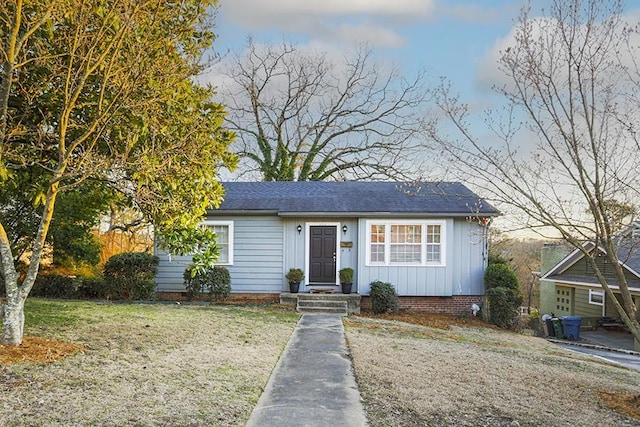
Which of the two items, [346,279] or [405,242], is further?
[405,242]

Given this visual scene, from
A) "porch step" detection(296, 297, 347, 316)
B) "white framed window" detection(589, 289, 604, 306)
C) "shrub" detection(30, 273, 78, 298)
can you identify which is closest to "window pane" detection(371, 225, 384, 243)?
"porch step" detection(296, 297, 347, 316)

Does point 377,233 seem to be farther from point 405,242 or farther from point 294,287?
point 294,287

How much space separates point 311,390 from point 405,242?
9.74 meters

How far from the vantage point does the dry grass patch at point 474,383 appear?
5.35 m

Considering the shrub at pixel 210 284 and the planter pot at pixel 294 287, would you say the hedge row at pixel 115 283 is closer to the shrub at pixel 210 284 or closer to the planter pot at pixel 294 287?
the shrub at pixel 210 284

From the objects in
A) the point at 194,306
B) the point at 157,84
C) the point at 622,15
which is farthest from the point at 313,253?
the point at 622,15

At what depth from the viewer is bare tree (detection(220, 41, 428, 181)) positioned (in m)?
30.2

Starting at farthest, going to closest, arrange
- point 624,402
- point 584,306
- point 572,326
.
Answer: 1. point 584,306
2. point 572,326
3. point 624,402

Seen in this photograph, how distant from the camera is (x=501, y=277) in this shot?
47.9 ft

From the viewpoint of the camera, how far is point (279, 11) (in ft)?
44.6

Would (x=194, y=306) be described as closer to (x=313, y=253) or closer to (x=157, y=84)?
(x=313, y=253)

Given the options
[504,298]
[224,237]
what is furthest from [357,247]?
[504,298]

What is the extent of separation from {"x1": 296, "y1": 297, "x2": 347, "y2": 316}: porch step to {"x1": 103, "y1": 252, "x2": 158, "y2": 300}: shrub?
4319mm

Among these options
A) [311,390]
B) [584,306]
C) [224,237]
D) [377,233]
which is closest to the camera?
[311,390]
